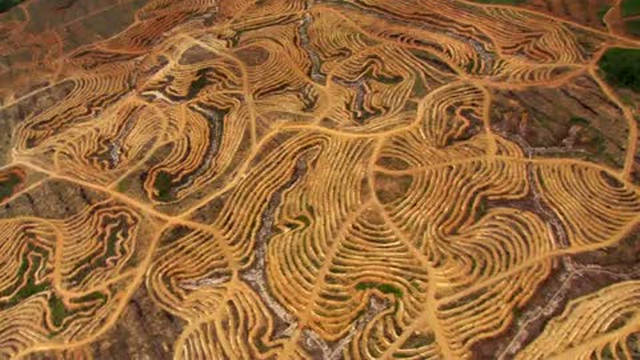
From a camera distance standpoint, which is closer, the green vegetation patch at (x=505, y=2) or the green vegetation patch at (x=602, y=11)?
the green vegetation patch at (x=602, y=11)

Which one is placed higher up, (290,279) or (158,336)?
(290,279)

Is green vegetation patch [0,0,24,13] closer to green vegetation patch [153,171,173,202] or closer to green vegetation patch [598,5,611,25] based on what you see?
green vegetation patch [153,171,173,202]

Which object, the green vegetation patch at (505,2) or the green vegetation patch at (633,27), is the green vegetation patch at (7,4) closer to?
the green vegetation patch at (505,2)

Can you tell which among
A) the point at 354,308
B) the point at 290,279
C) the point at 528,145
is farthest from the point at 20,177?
the point at 528,145

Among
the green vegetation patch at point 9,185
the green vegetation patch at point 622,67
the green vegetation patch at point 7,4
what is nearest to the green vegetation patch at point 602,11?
the green vegetation patch at point 622,67

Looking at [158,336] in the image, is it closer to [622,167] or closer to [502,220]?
[502,220]

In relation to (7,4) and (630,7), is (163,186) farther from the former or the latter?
(630,7)
